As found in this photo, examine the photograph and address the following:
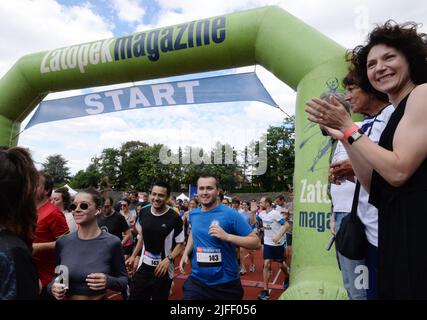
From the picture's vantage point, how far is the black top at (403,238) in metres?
1.20

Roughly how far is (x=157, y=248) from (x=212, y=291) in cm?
124

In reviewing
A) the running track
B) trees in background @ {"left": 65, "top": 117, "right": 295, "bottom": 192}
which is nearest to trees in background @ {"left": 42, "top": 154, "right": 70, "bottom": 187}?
trees in background @ {"left": 65, "top": 117, "right": 295, "bottom": 192}

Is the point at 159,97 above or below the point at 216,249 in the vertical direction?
above

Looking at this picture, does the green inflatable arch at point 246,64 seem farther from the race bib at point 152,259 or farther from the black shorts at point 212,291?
the race bib at point 152,259

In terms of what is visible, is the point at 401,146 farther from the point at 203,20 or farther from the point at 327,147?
the point at 203,20

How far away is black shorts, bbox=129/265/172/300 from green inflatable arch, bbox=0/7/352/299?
5.36 feet

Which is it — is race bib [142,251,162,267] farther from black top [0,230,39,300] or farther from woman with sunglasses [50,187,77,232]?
black top [0,230,39,300]

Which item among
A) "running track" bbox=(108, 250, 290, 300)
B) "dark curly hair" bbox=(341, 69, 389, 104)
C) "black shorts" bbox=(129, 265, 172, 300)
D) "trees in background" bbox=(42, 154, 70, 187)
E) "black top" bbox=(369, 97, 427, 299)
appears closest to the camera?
"black top" bbox=(369, 97, 427, 299)

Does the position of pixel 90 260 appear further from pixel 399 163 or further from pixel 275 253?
pixel 275 253

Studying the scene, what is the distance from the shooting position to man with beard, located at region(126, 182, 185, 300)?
13.9 feet

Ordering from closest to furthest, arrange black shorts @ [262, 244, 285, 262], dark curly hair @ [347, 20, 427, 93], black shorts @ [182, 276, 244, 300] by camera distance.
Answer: dark curly hair @ [347, 20, 427, 93]
black shorts @ [182, 276, 244, 300]
black shorts @ [262, 244, 285, 262]

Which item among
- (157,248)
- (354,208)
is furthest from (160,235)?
(354,208)

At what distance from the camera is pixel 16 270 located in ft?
3.60
